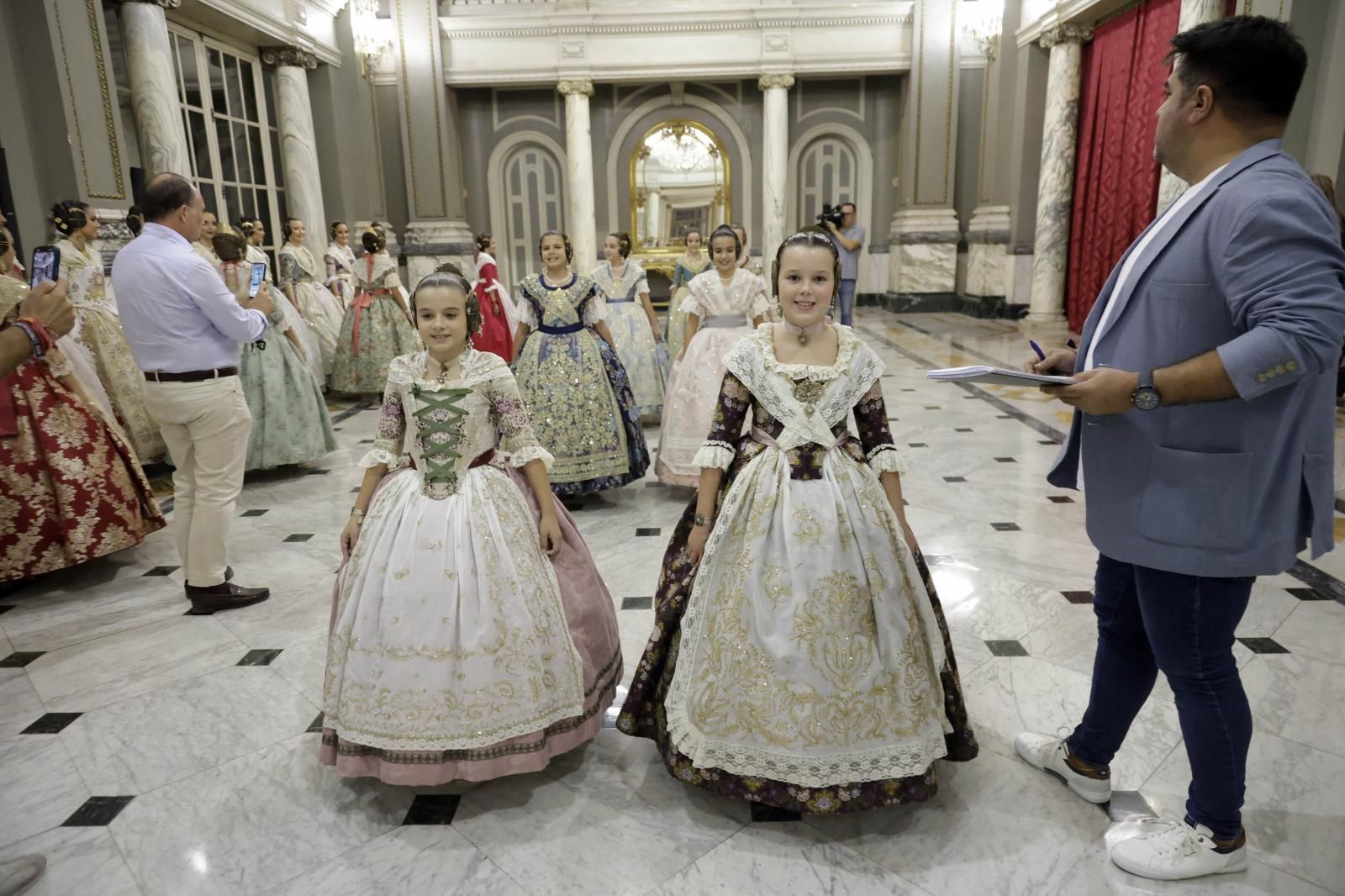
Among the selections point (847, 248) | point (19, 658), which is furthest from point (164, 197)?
point (847, 248)

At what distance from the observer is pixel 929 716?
78.3 inches

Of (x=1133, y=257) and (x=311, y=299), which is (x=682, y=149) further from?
(x=1133, y=257)

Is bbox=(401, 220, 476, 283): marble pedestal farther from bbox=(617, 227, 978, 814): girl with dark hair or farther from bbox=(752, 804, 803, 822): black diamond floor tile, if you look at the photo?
bbox=(752, 804, 803, 822): black diamond floor tile

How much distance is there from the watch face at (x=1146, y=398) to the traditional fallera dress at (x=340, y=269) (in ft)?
25.5

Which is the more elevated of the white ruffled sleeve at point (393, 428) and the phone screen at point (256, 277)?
the phone screen at point (256, 277)

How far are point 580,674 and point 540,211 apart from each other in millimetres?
13169

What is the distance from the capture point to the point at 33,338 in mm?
1950

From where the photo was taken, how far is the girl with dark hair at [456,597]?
6.83 feet

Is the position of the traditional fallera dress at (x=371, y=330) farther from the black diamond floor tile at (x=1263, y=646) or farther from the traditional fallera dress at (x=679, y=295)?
the black diamond floor tile at (x=1263, y=646)

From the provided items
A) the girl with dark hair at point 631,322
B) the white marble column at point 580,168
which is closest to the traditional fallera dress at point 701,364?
the girl with dark hair at point 631,322

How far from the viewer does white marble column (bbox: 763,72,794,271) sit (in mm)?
13094

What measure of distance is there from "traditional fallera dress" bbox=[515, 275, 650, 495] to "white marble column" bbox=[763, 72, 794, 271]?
8919 mm

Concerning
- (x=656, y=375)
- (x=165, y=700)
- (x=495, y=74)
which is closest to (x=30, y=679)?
(x=165, y=700)

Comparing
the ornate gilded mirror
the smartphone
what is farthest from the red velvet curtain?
the smartphone
